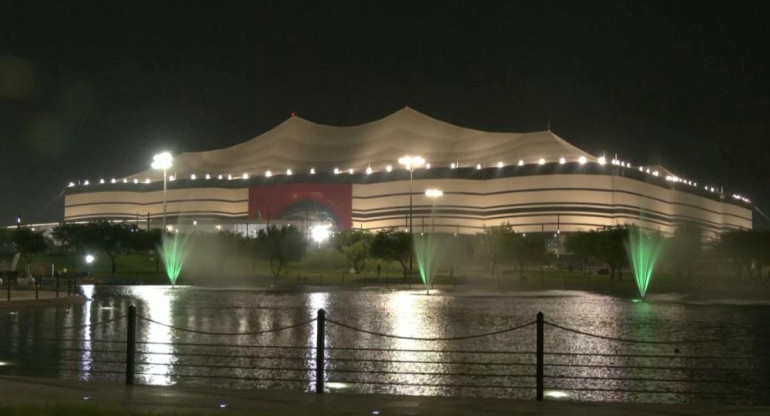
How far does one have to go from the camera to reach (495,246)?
3051 inches

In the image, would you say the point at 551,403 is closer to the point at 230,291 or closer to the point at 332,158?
the point at 230,291

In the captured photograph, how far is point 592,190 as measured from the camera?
136 meters

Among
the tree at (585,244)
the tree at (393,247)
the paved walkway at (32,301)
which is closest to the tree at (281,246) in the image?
the tree at (393,247)

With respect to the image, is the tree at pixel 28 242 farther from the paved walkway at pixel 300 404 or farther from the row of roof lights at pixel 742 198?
the row of roof lights at pixel 742 198

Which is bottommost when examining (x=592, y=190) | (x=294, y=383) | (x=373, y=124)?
(x=294, y=383)

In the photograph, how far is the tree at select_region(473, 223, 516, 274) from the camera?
251 feet

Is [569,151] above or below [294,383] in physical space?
above

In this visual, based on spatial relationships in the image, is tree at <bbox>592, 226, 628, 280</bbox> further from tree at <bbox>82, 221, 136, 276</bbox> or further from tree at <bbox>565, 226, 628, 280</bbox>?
A: tree at <bbox>82, 221, 136, 276</bbox>

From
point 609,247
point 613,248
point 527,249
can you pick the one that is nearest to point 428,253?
point 527,249

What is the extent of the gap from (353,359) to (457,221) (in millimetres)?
126322

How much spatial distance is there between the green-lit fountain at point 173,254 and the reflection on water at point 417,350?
3401 cm

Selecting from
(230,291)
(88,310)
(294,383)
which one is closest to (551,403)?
(294,383)

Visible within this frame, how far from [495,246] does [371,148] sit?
87093 millimetres

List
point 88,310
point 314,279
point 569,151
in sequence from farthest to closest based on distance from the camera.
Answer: point 569,151
point 314,279
point 88,310
